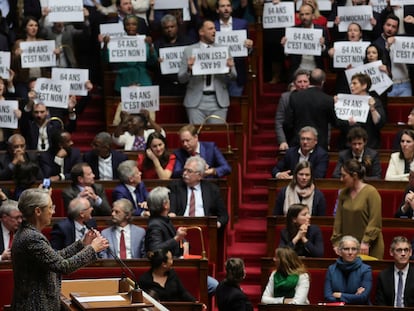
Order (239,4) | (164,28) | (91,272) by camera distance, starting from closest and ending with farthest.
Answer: (91,272) → (164,28) → (239,4)

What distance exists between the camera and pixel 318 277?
8.30 m

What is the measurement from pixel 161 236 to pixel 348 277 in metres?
1.26

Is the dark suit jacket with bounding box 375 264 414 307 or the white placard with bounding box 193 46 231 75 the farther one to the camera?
the white placard with bounding box 193 46 231 75

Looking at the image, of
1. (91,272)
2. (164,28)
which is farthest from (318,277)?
(164,28)

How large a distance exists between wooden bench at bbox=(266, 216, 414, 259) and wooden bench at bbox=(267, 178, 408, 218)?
0.49m

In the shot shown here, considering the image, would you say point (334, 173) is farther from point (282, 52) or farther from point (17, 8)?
point (17, 8)

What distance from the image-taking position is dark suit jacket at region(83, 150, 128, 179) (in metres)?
9.82

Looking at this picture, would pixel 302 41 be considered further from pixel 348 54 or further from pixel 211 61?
pixel 211 61

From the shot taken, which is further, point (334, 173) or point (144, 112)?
point (144, 112)

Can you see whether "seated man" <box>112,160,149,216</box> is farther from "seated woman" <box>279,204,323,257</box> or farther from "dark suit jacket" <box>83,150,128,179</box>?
"seated woman" <box>279,204,323,257</box>

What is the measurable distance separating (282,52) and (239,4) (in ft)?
2.31

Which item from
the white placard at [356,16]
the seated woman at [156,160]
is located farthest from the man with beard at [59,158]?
the white placard at [356,16]

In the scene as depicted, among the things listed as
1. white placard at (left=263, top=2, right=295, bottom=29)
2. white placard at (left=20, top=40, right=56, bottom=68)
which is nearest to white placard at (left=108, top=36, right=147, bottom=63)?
white placard at (left=20, top=40, right=56, bottom=68)

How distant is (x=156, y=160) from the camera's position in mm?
9734
